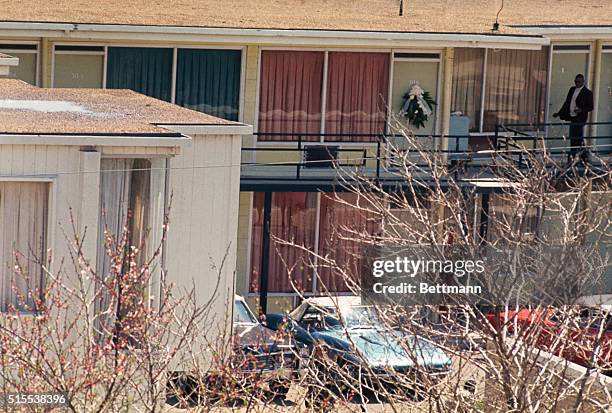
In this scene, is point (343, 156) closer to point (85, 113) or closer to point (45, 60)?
point (45, 60)

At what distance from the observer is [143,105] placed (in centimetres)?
1830

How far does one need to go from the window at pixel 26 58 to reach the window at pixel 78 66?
31 centimetres

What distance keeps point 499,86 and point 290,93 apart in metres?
3.91

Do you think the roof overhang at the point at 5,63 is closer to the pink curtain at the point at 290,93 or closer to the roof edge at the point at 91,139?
the pink curtain at the point at 290,93

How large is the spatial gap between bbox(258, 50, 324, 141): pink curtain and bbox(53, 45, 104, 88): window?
269 cm

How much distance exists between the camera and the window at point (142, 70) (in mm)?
24562

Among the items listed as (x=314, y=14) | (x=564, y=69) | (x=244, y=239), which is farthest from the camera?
(x=564, y=69)

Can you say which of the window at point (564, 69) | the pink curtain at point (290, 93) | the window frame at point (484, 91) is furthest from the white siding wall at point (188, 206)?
the window at point (564, 69)

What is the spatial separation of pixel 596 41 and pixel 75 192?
14352 mm

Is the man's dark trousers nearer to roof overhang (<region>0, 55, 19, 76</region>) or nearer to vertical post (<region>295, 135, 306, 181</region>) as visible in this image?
vertical post (<region>295, 135, 306, 181</region>)

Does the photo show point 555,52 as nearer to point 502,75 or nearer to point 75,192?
point 502,75

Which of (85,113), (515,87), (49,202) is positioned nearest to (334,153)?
(515,87)

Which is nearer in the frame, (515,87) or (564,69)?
(515,87)

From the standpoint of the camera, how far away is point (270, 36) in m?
24.3
